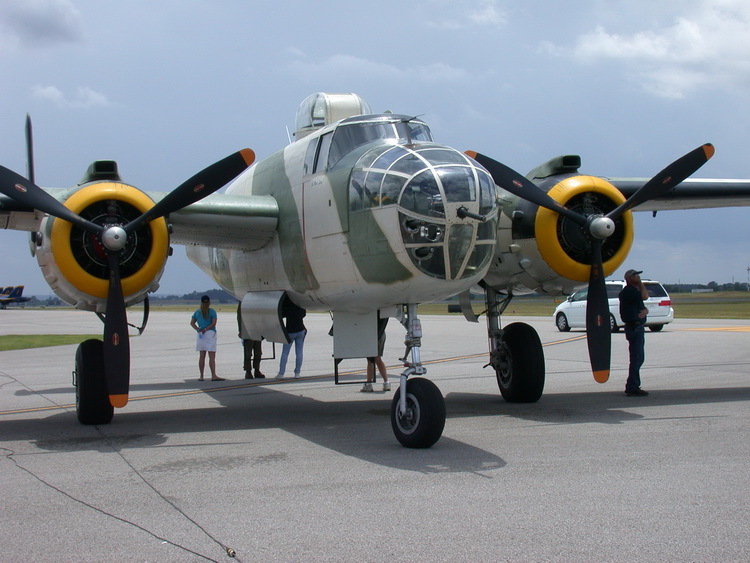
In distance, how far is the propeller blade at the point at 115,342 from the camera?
8805 mm

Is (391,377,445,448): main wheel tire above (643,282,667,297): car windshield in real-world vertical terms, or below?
below

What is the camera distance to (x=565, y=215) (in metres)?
10.1

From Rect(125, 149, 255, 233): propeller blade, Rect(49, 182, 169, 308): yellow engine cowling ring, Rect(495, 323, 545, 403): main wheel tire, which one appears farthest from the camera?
Rect(495, 323, 545, 403): main wheel tire

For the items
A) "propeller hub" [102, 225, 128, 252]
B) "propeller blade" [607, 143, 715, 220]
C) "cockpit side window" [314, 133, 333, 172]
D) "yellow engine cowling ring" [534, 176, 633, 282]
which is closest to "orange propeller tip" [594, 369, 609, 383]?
"yellow engine cowling ring" [534, 176, 633, 282]

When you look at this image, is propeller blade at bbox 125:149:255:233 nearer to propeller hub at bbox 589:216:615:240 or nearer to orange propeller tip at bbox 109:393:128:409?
orange propeller tip at bbox 109:393:128:409

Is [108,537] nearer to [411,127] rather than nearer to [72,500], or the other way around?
[72,500]

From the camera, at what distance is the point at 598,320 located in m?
10.5

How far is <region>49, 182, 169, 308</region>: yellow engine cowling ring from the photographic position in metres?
8.83

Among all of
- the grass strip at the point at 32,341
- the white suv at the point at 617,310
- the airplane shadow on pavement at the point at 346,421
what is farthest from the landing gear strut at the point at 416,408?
the grass strip at the point at 32,341

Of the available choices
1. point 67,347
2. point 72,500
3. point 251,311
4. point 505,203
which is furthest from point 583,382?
point 67,347

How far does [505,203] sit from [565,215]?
1239 millimetres

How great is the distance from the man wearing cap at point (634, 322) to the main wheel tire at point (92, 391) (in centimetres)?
771

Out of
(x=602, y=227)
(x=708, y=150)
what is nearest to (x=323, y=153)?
(x=602, y=227)

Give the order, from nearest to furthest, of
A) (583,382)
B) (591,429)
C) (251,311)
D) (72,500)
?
1. (72,500)
2. (591,429)
3. (251,311)
4. (583,382)
